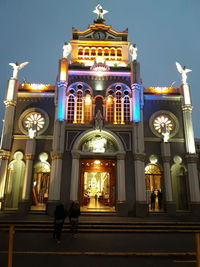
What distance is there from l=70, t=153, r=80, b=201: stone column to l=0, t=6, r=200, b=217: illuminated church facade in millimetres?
89

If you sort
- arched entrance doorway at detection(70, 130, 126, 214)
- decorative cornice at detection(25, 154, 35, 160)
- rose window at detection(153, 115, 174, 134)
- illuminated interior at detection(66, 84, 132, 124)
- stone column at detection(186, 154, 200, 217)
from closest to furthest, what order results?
arched entrance doorway at detection(70, 130, 126, 214), stone column at detection(186, 154, 200, 217), decorative cornice at detection(25, 154, 35, 160), illuminated interior at detection(66, 84, 132, 124), rose window at detection(153, 115, 174, 134)

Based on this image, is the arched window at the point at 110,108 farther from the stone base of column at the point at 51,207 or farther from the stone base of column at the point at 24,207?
the stone base of column at the point at 24,207

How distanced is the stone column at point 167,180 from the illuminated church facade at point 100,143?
0.30 ft

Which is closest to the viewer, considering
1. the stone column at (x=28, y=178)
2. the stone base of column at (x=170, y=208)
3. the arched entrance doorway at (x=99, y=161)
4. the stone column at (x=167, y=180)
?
the stone column at (x=28, y=178)

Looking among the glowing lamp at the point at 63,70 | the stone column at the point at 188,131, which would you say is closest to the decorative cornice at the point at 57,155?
the glowing lamp at the point at 63,70

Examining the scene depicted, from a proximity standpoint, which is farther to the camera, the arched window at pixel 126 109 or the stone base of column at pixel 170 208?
the arched window at pixel 126 109

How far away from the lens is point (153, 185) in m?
24.3

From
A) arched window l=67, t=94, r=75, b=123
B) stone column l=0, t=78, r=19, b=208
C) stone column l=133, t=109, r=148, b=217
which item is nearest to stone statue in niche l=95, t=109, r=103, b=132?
arched window l=67, t=94, r=75, b=123

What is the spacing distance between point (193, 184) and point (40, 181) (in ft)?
51.7

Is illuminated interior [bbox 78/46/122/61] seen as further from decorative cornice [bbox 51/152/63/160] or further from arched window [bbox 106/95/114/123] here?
decorative cornice [bbox 51/152/63/160]

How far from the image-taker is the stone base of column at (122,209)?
64.2ft

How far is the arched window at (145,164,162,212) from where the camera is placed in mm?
22252

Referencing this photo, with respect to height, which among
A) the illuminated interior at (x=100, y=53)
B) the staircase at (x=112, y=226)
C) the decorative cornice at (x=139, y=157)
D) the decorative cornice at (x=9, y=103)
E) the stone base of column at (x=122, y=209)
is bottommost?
the staircase at (x=112, y=226)

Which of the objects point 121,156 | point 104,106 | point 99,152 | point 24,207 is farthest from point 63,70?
point 24,207
